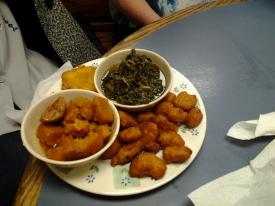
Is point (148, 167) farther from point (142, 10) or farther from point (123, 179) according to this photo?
point (142, 10)

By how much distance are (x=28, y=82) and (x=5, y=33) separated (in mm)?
223

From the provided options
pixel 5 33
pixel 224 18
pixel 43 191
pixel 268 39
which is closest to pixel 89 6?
pixel 5 33

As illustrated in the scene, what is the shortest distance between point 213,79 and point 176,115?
0.82 feet

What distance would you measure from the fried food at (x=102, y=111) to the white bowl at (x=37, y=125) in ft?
0.04

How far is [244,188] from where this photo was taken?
31.2 inches

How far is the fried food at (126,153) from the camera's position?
2.78ft

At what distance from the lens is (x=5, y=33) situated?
139 cm

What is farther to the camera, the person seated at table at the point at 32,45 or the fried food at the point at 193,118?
the person seated at table at the point at 32,45

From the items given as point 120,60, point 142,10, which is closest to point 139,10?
point 142,10

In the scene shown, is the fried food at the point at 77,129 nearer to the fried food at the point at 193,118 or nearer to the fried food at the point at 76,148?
A: the fried food at the point at 76,148

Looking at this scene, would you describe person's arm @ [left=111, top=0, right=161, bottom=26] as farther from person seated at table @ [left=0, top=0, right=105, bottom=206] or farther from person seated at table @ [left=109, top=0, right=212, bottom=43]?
person seated at table @ [left=0, top=0, right=105, bottom=206]

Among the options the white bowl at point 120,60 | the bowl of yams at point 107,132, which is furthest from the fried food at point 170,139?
the white bowl at point 120,60

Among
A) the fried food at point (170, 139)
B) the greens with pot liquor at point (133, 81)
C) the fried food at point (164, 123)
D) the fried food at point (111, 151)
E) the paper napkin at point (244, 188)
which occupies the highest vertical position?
the greens with pot liquor at point (133, 81)

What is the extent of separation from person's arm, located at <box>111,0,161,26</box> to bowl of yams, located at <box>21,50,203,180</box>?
63 cm
